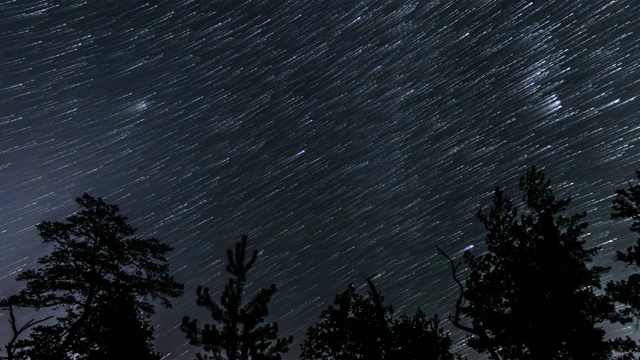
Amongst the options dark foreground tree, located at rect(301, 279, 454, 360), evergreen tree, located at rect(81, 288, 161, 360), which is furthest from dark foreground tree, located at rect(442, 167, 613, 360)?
evergreen tree, located at rect(81, 288, 161, 360)

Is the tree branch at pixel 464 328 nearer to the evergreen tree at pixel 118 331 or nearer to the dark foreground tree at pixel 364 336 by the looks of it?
the dark foreground tree at pixel 364 336

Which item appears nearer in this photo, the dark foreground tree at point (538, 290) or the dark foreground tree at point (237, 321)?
the dark foreground tree at point (237, 321)

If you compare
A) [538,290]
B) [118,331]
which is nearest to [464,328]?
[538,290]

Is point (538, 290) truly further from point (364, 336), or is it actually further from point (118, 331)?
point (118, 331)

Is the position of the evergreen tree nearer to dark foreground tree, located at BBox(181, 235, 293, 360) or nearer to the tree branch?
dark foreground tree, located at BBox(181, 235, 293, 360)

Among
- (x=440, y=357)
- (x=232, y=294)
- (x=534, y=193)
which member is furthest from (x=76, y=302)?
(x=534, y=193)

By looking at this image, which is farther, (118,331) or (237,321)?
(118,331)

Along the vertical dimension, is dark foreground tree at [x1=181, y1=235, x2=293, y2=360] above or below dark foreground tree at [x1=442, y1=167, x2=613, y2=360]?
above

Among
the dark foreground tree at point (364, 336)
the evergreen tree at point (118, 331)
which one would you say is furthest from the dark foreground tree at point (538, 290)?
the evergreen tree at point (118, 331)

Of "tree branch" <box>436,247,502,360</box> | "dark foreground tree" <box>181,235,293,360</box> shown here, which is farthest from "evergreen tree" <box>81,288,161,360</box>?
"tree branch" <box>436,247,502,360</box>

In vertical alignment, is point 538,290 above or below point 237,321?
below

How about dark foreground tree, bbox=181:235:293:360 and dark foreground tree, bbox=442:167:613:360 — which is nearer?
dark foreground tree, bbox=181:235:293:360

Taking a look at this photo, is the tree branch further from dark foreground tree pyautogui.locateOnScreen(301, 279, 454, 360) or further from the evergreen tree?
the evergreen tree

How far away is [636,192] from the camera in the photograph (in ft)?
55.1
